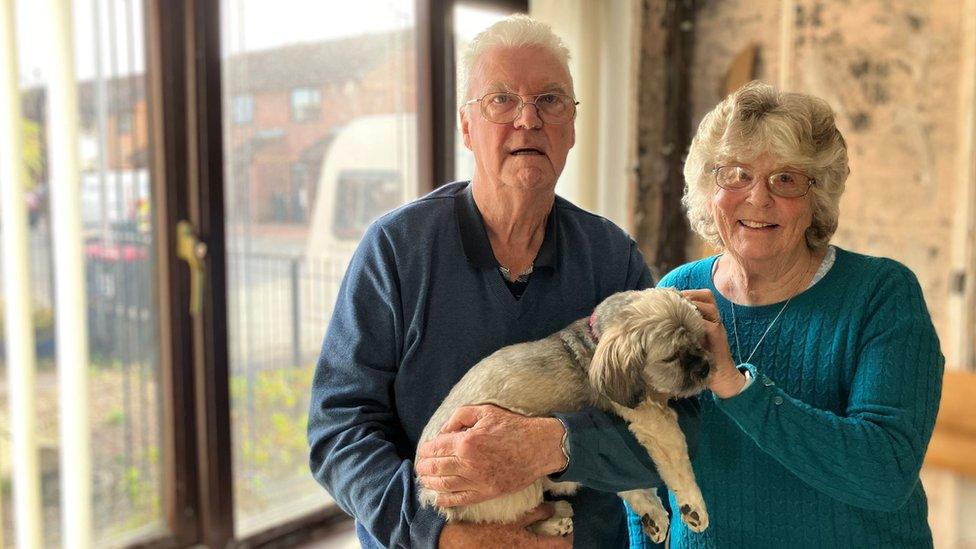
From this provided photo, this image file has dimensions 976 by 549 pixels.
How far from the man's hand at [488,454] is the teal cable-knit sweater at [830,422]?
0.35 m

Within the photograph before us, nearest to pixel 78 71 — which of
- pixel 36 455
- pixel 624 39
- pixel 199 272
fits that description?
pixel 199 272

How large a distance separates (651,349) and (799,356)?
39 cm

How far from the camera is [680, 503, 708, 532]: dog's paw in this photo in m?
1.50

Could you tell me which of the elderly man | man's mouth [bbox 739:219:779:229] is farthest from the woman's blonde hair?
the elderly man

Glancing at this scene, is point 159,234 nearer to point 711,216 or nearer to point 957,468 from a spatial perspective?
point 711,216

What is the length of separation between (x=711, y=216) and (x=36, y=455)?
212 cm

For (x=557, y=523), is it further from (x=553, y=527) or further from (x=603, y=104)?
(x=603, y=104)

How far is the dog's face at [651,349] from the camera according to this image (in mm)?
1384

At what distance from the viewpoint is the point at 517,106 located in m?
1.57

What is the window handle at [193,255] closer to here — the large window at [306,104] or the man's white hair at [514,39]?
the large window at [306,104]

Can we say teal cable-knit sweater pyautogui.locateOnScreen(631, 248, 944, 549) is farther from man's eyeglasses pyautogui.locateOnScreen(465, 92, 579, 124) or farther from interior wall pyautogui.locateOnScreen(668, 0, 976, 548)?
interior wall pyautogui.locateOnScreen(668, 0, 976, 548)

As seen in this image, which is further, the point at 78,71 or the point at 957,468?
the point at 957,468

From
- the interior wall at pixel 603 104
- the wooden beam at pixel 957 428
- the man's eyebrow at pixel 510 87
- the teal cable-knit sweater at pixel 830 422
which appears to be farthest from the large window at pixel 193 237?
the wooden beam at pixel 957 428

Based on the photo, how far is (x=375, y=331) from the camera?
151 cm
